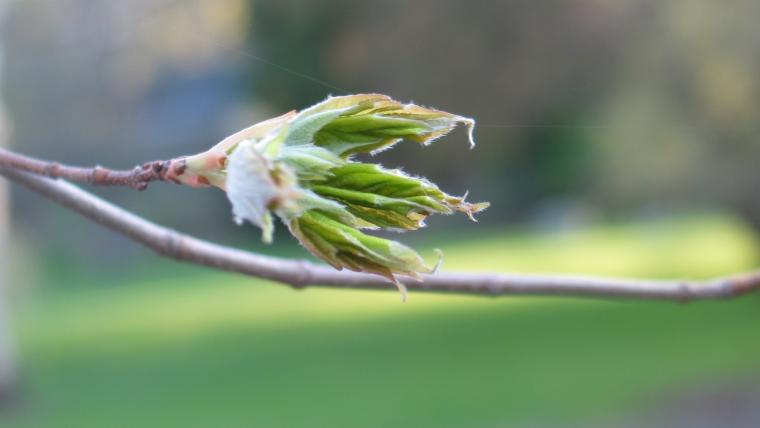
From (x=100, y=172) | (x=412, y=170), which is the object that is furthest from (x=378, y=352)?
(x=100, y=172)

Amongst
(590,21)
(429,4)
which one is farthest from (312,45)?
(590,21)

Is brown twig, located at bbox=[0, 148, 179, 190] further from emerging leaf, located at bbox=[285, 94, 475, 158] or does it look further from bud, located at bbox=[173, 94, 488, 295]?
emerging leaf, located at bbox=[285, 94, 475, 158]

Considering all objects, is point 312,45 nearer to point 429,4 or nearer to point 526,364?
point 429,4

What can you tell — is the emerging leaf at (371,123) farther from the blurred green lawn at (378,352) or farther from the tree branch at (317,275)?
the blurred green lawn at (378,352)

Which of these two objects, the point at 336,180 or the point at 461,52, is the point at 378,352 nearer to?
the point at 461,52

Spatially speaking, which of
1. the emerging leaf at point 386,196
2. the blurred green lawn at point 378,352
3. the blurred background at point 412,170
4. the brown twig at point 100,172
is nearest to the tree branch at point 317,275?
the brown twig at point 100,172

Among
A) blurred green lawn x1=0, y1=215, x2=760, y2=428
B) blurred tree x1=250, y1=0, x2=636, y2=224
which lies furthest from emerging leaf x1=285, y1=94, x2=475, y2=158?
blurred tree x1=250, y1=0, x2=636, y2=224
